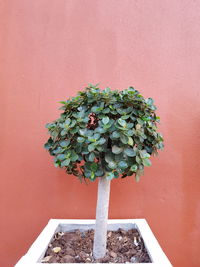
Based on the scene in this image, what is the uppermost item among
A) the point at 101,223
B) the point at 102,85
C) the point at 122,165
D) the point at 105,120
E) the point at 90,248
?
the point at 102,85

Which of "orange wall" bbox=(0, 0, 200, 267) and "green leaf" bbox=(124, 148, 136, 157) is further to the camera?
"orange wall" bbox=(0, 0, 200, 267)

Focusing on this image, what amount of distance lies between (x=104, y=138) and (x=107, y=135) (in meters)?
0.02

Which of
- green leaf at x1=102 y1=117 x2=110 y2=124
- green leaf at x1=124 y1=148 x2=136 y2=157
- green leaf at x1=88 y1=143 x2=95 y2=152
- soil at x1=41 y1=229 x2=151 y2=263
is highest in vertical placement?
green leaf at x1=102 y1=117 x2=110 y2=124

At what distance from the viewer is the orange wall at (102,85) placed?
1.02m

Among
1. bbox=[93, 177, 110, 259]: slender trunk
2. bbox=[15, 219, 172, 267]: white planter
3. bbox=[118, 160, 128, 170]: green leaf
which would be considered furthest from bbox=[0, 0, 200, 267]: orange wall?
bbox=[118, 160, 128, 170]: green leaf

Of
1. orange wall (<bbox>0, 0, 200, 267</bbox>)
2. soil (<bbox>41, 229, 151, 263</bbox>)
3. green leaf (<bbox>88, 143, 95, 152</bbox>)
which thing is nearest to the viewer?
green leaf (<bbox>88, 143, 95, 152</bbox>)

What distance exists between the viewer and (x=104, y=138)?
25.4 inches

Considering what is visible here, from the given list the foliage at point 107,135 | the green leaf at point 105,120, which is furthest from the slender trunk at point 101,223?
the green leaf at point 105,120

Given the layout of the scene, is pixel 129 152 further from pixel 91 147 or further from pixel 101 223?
pixel 101 223

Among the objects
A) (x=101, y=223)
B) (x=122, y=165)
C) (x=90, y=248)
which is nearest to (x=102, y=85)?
(x=122, y=165)

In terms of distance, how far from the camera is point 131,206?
3.34ft

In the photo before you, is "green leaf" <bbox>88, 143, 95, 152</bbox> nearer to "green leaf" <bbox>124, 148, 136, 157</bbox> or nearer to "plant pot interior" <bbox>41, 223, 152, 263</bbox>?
"green leaf" <bbox>124, 148, 136, 157</bbox>

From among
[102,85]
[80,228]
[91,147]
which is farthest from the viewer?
[102,85]

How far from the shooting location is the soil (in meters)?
0.71
